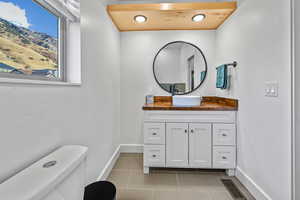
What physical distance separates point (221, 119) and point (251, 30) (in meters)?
1.03

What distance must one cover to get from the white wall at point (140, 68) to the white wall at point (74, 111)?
1.28 feet

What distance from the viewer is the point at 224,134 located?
2020mm

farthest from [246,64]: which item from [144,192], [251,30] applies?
[144,192]

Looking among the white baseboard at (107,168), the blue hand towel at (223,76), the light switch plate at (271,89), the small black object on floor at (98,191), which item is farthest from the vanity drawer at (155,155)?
the light switch plate at (271,89)

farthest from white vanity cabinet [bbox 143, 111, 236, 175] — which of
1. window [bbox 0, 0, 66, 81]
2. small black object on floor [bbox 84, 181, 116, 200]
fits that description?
window [bbox 0, 0, 66, 81]

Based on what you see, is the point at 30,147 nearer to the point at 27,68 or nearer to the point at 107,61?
the point at 27,68

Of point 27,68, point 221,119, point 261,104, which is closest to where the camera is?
point 27,68

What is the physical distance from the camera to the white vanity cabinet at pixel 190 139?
202 cm

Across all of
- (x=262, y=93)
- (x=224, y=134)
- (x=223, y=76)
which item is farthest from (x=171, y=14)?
(x=224, y=134)

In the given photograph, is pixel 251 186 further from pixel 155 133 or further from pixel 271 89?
pixel 155 133

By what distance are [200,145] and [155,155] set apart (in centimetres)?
59

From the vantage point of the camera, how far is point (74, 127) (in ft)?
4.01

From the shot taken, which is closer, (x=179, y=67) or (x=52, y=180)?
(x=52, y=180)

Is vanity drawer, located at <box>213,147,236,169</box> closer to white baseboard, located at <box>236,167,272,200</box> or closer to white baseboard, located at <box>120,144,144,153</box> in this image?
white baseboard, located at <box>236,167,272,200</box>
